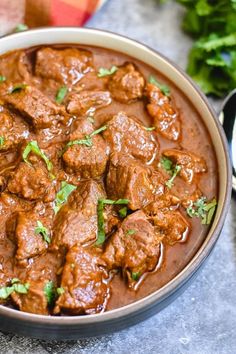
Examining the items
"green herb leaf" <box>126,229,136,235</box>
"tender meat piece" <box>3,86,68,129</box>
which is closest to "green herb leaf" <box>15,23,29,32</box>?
"tender meat piece" <box>3,86,68,129</box>

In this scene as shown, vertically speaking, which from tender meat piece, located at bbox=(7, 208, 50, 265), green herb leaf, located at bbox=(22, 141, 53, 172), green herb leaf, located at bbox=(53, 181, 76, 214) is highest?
green herb leaf, located at bbox=(22, 141, 53, 172)

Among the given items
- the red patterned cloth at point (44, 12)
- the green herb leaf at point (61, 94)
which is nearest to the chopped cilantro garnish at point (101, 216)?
the green herb leaf at point (61, 94)

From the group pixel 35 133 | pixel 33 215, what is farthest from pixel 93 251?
pixel 35 133

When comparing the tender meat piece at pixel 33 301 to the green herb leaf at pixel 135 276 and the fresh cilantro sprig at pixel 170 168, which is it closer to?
the green herb leaf at pixel 135 276

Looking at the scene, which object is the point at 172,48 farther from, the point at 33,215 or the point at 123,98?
the point at 33,215

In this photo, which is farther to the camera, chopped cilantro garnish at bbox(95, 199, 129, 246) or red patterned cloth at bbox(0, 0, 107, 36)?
red patterned cloth at bbox(0, 0, 107, 36)

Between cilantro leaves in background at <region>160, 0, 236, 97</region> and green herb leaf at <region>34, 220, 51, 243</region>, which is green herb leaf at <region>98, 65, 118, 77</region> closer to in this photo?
cilantro leaves in background at <region>160, 0, 236, 97</region>

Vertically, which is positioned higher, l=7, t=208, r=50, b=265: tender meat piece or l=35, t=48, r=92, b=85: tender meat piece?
l=35, t=48, r=92, b=85: tender meat piece
